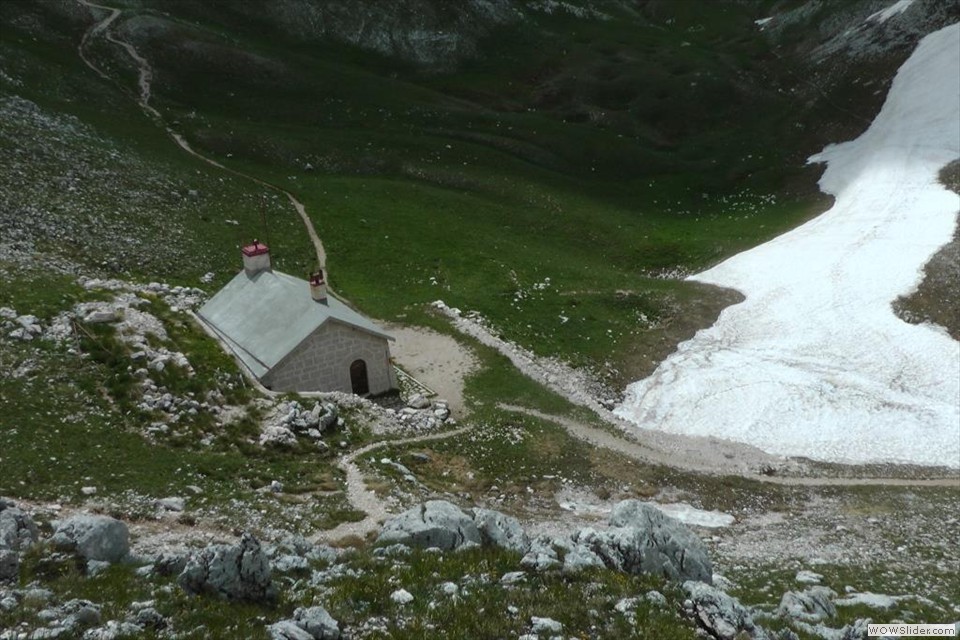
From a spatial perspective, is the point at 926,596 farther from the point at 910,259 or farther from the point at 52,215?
the point at 52,215

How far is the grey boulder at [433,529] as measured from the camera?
64.6 ft

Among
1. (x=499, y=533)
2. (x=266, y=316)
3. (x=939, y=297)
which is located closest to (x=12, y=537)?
(x=499, y=533)

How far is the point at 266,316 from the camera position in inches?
1531

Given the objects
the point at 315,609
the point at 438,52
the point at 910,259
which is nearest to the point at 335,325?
the point at 315,609

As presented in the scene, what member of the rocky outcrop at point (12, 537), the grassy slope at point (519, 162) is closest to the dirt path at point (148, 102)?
the grassy slope at point (519, 162)

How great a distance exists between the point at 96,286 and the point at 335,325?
1239 centimetres

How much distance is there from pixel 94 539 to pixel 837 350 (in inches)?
1737

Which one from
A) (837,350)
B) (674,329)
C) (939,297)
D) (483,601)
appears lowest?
(483,601)

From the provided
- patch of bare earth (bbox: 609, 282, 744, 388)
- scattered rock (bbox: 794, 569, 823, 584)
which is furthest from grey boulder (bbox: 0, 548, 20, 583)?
patch of bare earth (bbox: 609, 282, 744, 388)

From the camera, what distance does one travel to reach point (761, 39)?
123 metres

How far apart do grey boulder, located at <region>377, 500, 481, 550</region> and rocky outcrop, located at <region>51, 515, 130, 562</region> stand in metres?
6.24

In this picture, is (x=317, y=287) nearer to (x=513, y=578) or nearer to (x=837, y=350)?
(x=513, y=578)

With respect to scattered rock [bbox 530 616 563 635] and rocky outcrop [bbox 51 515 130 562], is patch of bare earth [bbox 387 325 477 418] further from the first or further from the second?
scattered rock [bbox 530 616 563 635]

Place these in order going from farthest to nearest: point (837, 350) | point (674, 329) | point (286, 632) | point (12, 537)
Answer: point (674, 329), point (837, 350), point (12, 537), point (286, 632)
